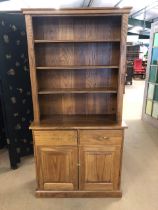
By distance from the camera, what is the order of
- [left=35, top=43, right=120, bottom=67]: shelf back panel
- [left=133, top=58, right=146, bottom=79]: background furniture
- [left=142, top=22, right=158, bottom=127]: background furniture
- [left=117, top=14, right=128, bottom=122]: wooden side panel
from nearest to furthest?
[left=117, top=14, right=128, bottom=122]: wooden side panel < [left=35, top=43, right=120, bottom=67]: shelf back panel < [left=142, top=22, right=158, bottom=127]: background furniture < [left=133, top=58, right=146, bottom=79]: background furniture

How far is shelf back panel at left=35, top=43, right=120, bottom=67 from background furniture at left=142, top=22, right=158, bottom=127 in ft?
7.18

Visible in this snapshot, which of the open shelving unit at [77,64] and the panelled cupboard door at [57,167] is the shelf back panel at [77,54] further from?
the panelled cupboard door at [57,167]

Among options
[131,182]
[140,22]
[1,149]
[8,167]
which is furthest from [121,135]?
[140,22]

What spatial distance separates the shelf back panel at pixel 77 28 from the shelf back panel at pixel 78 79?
0.36 metres

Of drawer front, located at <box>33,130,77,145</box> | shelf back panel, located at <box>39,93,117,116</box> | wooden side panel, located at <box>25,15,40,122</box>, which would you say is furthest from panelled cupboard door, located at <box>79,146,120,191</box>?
wooden side panel, located at <box>25,15,40,122</box>

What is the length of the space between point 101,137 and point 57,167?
56 centimetres

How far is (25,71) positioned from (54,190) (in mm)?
1483

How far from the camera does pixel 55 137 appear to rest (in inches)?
70.4

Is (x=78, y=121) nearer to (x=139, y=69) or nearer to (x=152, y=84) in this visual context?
(x=152, y=84)

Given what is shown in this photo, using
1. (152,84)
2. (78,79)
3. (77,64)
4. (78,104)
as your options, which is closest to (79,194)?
(78,104)

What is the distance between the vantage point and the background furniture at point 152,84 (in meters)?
3.72

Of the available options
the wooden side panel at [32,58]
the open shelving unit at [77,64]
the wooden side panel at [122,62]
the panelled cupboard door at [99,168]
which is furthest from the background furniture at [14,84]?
the wooden side panel at [122,62]

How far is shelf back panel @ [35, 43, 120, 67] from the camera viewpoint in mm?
1918

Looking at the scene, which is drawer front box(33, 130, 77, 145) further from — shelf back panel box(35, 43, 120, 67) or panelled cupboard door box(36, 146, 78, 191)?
shelf back panel box(35, 43, 120, 67)
